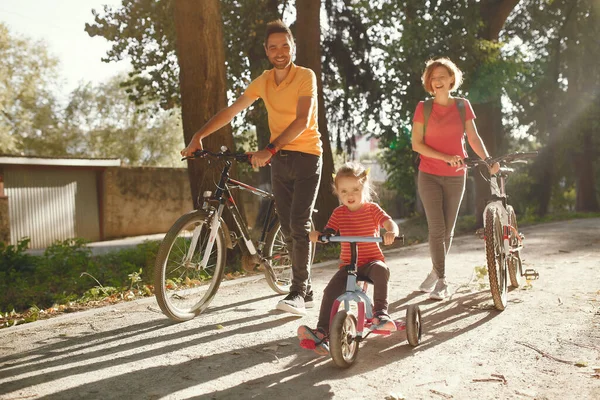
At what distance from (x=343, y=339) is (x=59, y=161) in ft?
57.8

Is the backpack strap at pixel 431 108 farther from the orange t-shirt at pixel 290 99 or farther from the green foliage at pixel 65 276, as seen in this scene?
the green foliage at pixel 65 276

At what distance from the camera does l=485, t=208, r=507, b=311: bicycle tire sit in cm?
493

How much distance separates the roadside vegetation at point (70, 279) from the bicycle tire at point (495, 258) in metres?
3.17

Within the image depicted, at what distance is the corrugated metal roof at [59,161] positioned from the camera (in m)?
18.1

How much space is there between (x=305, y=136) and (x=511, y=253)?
7.32 ft

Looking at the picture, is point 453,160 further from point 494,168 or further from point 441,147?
point 441,147

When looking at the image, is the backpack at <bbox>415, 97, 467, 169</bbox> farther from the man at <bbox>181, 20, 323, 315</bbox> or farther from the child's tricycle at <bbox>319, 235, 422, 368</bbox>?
the child's tricycle at <bbox>319, 235, 422, 368</bbox>

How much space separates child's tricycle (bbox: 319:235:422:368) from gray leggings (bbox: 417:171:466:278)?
5.54 ft

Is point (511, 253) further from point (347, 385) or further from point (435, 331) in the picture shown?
point (347, 385)

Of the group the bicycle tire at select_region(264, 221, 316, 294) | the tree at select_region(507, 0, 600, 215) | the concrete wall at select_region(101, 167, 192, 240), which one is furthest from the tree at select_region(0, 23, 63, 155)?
the bicycle tire at select_region(264, 221, 316, 294)

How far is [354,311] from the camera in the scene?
3.92 metres

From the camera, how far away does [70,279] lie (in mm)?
7711

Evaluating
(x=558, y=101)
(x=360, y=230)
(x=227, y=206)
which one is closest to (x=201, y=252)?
(x=227, y=206)

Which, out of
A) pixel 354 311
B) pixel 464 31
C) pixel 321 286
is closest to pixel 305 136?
pixel 354 311
